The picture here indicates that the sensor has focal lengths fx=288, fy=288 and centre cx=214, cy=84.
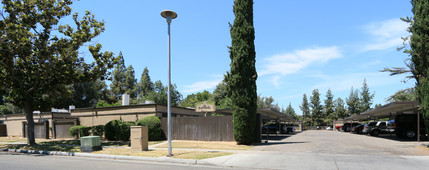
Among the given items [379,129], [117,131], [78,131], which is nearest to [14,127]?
[78,131]

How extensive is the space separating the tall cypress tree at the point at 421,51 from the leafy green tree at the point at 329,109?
78839 mm

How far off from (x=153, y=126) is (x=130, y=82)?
49422mm

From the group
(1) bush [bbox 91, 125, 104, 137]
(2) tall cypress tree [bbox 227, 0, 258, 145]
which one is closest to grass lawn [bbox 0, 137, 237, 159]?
(2) tall cypress tree [bbox 227, 0, 258, 145]

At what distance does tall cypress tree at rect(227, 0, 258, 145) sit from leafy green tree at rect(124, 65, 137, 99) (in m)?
51.8

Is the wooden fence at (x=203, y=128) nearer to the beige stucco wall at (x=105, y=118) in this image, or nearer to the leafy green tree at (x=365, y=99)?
the beige stucco wall at (x=105, y=118)

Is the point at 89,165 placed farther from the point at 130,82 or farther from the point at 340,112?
the point at 340,112

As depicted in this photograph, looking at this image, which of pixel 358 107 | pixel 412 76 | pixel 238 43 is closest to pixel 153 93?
pixel 238 43

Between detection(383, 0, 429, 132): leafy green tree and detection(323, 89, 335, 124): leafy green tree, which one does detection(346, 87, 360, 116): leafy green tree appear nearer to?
detection(323, 89, 335, 124): leafy green tree

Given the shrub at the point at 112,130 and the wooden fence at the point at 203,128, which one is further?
the shrub at the point at 112,130

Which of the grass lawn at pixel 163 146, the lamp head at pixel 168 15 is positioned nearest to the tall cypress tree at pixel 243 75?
the grass lawn at pixel 163 146

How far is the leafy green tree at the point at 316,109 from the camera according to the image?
9300 centimetres

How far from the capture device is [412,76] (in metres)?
15.8

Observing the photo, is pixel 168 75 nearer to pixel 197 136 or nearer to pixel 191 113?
pixel 197 136

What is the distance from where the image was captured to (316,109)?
94.1 meters
